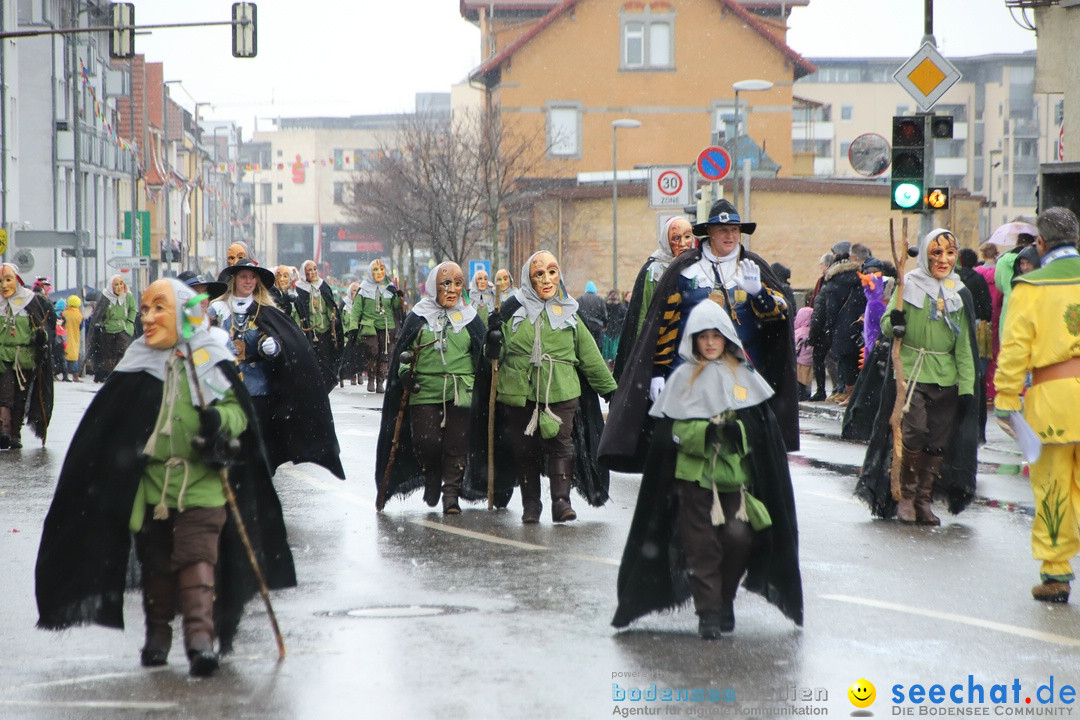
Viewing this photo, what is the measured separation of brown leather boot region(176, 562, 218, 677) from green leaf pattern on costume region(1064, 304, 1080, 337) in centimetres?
415

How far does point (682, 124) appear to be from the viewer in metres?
61.6

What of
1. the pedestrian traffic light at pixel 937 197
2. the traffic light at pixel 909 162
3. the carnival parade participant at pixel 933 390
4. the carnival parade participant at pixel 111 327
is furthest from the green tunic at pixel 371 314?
the carnival parade participant at pixel 933 390

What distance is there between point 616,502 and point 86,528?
6.17 metres

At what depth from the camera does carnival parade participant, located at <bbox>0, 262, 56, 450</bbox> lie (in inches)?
665

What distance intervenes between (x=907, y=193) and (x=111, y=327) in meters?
19.1

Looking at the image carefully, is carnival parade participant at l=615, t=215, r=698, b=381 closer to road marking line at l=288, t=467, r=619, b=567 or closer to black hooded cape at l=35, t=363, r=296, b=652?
road marking line at l=288, t=467, r=619, b=567

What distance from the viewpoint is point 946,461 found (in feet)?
37.3

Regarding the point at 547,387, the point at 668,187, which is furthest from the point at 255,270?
the point at 668,187

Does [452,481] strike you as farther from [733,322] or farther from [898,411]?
[733,322]

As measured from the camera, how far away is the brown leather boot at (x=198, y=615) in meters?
6.62

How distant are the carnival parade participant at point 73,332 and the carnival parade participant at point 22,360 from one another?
18203 millimetres

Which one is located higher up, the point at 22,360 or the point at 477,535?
the point at 22,360

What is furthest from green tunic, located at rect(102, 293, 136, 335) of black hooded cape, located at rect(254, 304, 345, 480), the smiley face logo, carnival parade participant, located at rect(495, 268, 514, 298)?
the smiley face logo

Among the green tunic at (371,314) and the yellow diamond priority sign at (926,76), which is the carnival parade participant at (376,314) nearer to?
the green tunic at (371,314)
